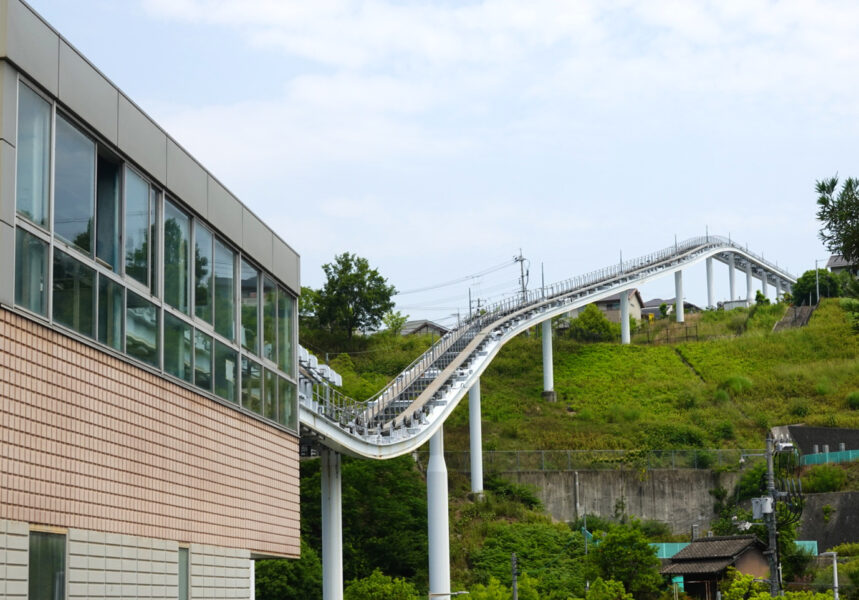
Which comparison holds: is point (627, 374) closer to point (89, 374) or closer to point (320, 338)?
point (320, 338)

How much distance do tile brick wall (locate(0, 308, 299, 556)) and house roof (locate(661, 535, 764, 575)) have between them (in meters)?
27.6

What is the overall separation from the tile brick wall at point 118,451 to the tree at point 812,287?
75.8 meters

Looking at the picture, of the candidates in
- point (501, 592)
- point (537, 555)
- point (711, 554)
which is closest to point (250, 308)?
point (501, 592)

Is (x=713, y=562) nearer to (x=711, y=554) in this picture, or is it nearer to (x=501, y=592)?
(x=711, y=554)

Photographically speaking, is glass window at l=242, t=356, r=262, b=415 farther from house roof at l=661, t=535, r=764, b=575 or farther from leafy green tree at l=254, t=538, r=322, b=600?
house roof at l=661, t=535, r=764, b=575

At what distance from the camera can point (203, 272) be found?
19.2 meters

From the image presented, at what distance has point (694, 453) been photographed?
59.8 m

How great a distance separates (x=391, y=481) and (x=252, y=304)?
102ft

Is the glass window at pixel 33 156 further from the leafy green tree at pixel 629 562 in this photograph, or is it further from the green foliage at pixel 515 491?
the green foliage at pixel 515 491

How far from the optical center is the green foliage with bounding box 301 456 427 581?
159 ft

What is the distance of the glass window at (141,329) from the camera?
16.0m

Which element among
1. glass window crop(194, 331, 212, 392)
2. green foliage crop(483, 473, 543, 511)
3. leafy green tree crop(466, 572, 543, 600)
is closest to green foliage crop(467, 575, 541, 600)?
leafy green tree crop(466, 572, 543, 600)

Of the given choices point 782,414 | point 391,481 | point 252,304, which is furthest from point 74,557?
point 782,414

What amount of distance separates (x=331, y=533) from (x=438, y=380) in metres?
16.0
